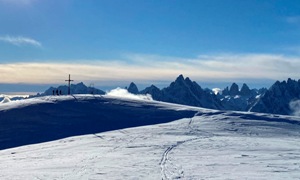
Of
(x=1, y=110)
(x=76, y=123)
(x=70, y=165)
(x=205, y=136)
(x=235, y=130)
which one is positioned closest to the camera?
(x=70, y=165)

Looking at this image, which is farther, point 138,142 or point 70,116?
point 70,116

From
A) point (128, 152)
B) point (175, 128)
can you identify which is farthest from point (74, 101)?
point (128, 152)

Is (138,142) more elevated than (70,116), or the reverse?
(70,116)

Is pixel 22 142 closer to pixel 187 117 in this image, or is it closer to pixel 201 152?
pixel 187 117

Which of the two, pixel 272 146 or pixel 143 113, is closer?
pixel 272 146

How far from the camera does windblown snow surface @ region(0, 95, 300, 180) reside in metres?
21.0

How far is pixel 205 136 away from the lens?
3919 centimetres

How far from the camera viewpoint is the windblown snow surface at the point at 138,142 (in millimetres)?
21016

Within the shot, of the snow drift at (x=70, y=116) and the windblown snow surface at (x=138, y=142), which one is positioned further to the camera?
the snow drift at (x=70, y=116)

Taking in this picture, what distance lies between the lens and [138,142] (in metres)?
34.8

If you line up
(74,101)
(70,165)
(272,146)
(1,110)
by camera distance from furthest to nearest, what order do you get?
(74,101)
(1,110)
(272,146)
(70,165)

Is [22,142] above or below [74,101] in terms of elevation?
below

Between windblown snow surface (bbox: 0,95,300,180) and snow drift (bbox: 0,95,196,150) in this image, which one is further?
snow drift (bbox: 0,95,196,150)

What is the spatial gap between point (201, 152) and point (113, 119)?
92.7 feet
